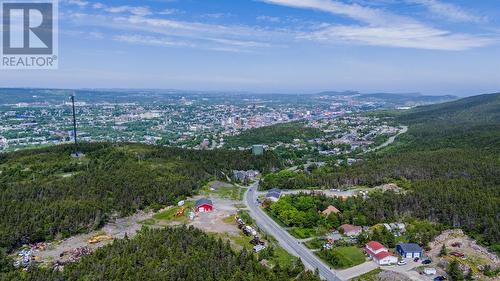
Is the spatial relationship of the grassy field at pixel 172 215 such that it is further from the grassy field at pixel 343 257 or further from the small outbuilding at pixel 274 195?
the grassy field at pixel 343 257

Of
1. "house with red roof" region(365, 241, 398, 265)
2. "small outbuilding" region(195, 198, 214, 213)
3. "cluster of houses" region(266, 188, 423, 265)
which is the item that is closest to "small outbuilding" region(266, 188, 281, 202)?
"cluster of houses" region(266, 188, 423, 265)

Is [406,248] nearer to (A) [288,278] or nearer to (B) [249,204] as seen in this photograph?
(A) [288,278]

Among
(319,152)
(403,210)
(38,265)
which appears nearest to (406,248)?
(403,210)

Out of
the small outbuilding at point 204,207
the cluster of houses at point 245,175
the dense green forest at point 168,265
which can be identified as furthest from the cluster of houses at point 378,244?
the cluster of houses at point 245,175

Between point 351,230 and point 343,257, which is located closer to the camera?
point 343,257

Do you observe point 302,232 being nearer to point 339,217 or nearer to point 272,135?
point 339,217

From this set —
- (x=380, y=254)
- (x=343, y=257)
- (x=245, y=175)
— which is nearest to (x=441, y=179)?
(x=380, y=254)

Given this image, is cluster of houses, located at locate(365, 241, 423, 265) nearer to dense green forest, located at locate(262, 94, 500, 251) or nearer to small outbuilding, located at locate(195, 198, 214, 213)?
dense green forest, located at locate(262, 94, 500, 251)
